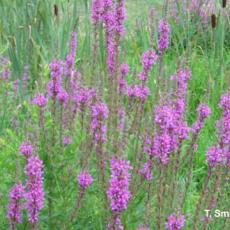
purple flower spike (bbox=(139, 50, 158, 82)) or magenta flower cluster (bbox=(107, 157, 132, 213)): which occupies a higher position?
purple flower spike (bbox=(139, 50, 158, 82))

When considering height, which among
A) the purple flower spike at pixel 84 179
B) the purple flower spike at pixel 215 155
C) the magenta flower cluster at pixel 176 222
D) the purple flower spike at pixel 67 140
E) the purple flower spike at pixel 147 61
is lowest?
the purple flower spike at pixel 67 140

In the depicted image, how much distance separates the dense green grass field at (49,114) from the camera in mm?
2637

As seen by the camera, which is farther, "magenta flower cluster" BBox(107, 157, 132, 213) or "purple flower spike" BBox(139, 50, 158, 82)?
"purple flower spike" BBox(139, 50, 158, 82)

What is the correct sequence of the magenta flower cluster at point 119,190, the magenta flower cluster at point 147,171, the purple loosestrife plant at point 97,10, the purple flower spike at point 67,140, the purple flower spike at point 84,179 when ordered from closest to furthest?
1. the magenta flower cluster at point 119,190
2. the purple flower spike at point 84,179
3. the magenta flower cluster at point 147,171
4. the purple flower spike at point 67,140
5. the purple loosestrife plant at point 97,10

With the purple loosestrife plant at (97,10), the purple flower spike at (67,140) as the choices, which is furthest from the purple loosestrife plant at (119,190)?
the purple loosestrife plant at (97,10)

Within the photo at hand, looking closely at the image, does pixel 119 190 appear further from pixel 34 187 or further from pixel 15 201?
pixel 15 201

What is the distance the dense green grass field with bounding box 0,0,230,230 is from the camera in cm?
264

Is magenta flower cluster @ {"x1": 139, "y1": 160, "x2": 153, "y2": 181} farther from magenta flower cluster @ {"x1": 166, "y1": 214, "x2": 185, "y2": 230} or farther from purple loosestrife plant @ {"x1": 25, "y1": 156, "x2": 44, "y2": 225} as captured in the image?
purple loosestrife plant @ {"x1": 25, "y1": 156, "x2": 44, "y2": 225}

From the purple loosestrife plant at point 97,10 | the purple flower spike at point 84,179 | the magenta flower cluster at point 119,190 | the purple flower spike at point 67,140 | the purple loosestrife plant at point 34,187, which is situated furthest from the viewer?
the purple loosestrife plant at point 97,10

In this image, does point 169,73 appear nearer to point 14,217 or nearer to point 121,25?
point 121,25

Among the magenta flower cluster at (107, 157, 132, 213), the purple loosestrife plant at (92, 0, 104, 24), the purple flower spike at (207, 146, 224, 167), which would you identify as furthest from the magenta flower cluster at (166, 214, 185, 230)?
the purple loosestrife plant at (92, 0, 104, 24)

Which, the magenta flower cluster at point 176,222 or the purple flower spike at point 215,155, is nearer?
the magenta flower cluster at point 176,222

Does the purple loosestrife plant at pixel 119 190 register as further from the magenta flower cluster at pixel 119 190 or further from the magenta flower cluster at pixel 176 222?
the magenta flower cluster at pixel 176 222

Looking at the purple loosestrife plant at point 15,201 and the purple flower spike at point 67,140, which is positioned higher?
the purple loosestrife plant at point 15,201
